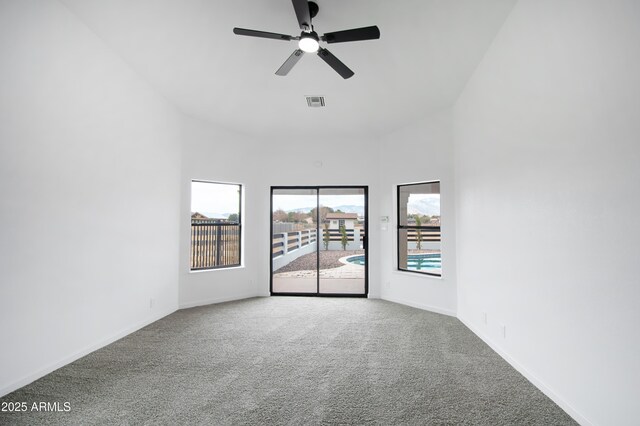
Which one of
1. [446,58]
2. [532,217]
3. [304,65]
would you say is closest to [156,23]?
[304,65]

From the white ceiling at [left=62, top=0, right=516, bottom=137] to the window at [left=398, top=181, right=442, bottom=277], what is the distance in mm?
1249

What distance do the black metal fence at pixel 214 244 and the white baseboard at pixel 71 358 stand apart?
121 centimetres

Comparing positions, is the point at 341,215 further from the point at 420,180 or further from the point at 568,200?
the point at 568,200

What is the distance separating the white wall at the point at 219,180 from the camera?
4.95 meters

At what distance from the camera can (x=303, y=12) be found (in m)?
2.27

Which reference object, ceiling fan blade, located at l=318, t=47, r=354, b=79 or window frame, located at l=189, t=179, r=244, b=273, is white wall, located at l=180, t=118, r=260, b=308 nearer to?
window frame, located at l=189, t=179, r=244, b=273

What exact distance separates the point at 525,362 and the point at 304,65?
3.55 m

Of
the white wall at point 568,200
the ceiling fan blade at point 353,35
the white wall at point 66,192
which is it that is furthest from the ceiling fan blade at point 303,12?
the white wall at point 66,192

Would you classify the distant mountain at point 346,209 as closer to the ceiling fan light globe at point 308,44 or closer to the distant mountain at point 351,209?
the distant mountain at point 351,209

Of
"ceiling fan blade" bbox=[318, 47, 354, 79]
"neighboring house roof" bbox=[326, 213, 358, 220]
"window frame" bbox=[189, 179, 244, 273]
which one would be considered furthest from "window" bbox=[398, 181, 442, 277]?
"window frame" bbox=[189, 179, 244, 273]

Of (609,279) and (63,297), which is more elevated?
(609,279)

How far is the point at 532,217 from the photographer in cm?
255

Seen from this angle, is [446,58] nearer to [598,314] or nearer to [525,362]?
[598,314]

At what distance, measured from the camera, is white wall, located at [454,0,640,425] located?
1.67 m
